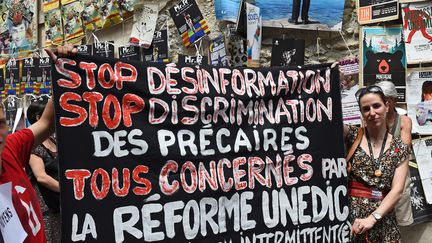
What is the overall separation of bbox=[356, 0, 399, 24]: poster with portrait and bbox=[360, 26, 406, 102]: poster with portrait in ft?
0.26

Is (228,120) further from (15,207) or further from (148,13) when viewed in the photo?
(148,13)

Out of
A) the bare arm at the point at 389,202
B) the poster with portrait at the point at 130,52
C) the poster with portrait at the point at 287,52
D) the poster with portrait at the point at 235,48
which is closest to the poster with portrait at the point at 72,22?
the poster with portrait at the point at 130,52

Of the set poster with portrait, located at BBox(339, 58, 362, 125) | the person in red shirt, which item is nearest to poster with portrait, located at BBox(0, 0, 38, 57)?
poster with portrait, located at BBox(339, 58, 362, 125)

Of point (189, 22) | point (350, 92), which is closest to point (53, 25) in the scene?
point (189, 22)

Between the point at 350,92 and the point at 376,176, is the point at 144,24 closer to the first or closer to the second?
the point at 350,92

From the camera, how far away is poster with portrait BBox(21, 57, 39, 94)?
691 centimetres

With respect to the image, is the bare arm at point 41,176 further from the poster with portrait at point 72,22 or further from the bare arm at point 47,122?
the poster with portrait at point 72,22

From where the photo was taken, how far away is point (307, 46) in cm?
482

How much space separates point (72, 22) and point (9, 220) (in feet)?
15.9

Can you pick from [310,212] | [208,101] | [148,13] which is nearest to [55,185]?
[208,101]

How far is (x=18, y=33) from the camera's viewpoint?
760 cm

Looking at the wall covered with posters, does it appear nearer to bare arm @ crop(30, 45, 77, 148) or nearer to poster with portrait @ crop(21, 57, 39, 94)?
poster with portrait @ crop(21, 57, 39, 94)

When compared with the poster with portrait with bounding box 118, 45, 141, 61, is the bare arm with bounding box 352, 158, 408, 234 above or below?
below

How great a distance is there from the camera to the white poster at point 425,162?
4.16m
